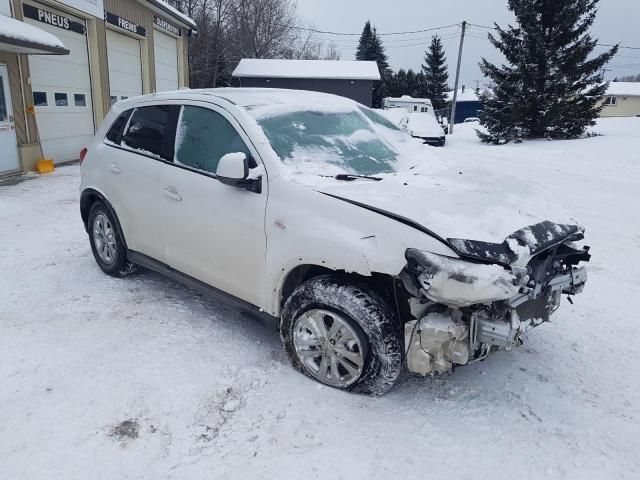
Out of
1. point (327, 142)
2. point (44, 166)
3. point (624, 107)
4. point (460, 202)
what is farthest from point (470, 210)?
point (624, 107)

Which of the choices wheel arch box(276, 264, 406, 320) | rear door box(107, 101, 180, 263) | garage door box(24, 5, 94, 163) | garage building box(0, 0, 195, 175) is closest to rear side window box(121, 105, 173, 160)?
rear door box(107, 101, 180, 263)

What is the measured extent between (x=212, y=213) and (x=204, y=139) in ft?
2.10

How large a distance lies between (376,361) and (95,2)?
14527 millimetres

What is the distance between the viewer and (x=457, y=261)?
2.62 meters

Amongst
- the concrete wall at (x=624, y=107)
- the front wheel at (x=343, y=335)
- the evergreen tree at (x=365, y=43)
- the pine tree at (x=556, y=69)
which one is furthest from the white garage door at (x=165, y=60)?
the concrete wall at (x=624, y=107)

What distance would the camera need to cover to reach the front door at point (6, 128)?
34.6 ft

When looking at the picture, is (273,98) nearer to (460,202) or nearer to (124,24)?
(460,202)

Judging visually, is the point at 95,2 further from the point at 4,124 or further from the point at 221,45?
the point at 221,45

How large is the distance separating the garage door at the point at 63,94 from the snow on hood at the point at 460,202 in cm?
1133

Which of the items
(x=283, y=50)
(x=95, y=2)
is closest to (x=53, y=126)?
(x=95, y=2)

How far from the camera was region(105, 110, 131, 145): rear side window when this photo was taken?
4.76 m

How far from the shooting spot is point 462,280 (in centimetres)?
257

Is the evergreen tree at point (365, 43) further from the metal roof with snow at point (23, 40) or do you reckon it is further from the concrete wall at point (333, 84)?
the metal roof with snow at point (23, 40)

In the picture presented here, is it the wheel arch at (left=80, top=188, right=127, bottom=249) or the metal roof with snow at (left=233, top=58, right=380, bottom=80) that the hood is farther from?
the metal roof with snow at (left=233, top=58, right=380, bottom=80)
